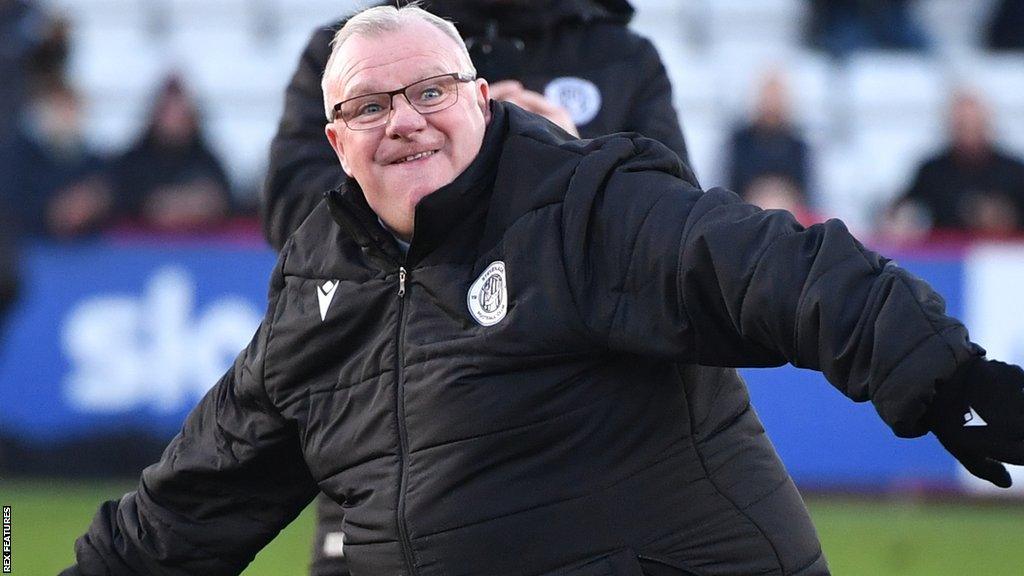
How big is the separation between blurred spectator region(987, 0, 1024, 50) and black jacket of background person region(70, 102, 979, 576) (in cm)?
882

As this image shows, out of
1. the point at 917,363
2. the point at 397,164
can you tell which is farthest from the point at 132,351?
the point at 917,363

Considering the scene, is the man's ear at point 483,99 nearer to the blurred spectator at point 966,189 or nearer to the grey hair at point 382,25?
the grey hair at point 382,25

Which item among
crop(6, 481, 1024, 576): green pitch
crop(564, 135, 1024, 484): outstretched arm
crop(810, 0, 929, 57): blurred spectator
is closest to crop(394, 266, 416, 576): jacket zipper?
crop(564, 135, 1024, 484): outstretched arm

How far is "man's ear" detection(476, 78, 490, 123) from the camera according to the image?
352cm

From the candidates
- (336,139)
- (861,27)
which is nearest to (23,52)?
(861,27)

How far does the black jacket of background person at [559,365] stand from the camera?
301cm

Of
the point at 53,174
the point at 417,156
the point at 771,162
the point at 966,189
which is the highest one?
the point at 53,174

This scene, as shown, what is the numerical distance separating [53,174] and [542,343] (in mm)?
7597

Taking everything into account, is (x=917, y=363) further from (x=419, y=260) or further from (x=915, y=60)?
(x=915, y=60)

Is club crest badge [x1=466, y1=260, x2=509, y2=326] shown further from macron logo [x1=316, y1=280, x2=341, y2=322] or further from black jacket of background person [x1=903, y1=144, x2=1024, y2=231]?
black jacket of background person [x1=903, y1=144, x2=1024, y2=231]

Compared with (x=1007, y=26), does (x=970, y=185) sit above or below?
below

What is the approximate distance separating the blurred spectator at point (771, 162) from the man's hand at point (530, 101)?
598 centimetres

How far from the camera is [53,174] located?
1019cm

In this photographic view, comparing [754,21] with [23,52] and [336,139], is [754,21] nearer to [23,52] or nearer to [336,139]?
[23,52]
